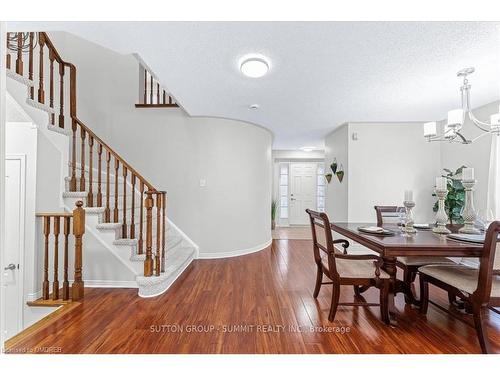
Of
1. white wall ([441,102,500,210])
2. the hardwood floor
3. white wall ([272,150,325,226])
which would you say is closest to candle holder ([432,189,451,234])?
the hardwood floor

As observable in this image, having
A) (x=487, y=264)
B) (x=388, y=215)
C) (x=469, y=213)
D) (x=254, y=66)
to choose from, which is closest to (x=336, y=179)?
(x=388, y=215)

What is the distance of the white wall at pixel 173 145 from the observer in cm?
377

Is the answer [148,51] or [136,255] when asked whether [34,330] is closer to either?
[136,255]

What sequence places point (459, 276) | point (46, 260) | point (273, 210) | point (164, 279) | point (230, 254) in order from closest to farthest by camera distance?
point (459, 276), point (46, 260), point (164, 279), point (230, 254), point (273, 210)

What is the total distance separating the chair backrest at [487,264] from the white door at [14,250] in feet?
12.6

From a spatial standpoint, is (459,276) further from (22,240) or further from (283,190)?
(283,190)

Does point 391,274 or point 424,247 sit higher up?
point 424,247

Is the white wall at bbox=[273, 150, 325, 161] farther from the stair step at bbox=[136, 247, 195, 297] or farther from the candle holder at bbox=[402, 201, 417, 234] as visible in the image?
the candle holder at bbox=[402, 201, 417, 234]

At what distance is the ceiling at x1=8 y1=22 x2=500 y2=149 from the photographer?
1.69m

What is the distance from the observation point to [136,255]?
8.35ft

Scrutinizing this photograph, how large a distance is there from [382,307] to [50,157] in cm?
356

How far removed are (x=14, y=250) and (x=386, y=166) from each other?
512 centimetres

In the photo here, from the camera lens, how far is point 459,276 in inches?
66.3

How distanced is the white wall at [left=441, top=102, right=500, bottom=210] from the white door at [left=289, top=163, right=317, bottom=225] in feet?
12.6
